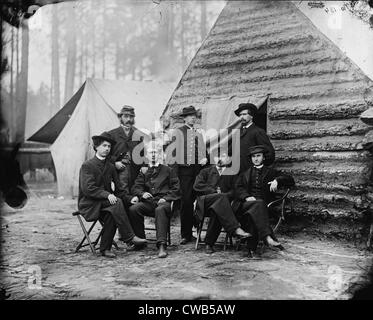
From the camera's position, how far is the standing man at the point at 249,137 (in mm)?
5977

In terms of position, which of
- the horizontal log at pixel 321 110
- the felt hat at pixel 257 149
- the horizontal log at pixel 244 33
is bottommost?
the felt hat at pixel 257 149

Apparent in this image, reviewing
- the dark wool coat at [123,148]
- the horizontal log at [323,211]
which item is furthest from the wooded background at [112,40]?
the horizontal log at [323,211]

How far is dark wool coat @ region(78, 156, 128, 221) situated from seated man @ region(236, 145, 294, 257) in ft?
5.66

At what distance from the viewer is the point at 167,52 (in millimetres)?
17766

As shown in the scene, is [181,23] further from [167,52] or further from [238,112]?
[238,112]

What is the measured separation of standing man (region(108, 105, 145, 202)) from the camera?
6.00m

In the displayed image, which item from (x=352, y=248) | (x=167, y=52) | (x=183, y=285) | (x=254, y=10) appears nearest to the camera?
(x=183, y=285)

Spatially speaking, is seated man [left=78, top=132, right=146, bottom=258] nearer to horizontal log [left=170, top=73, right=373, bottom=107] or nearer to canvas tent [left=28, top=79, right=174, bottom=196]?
horizontal log [left=170, top=73, right=373, bottom=107]

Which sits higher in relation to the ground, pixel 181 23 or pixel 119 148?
pixel 181 23

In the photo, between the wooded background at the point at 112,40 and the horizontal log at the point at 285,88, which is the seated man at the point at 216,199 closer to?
the horizontal log at the point at 285,88

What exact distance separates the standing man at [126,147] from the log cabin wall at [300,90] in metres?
1.60

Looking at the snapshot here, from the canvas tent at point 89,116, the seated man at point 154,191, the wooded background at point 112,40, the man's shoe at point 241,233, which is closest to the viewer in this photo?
the man's shoe at point 241,233
